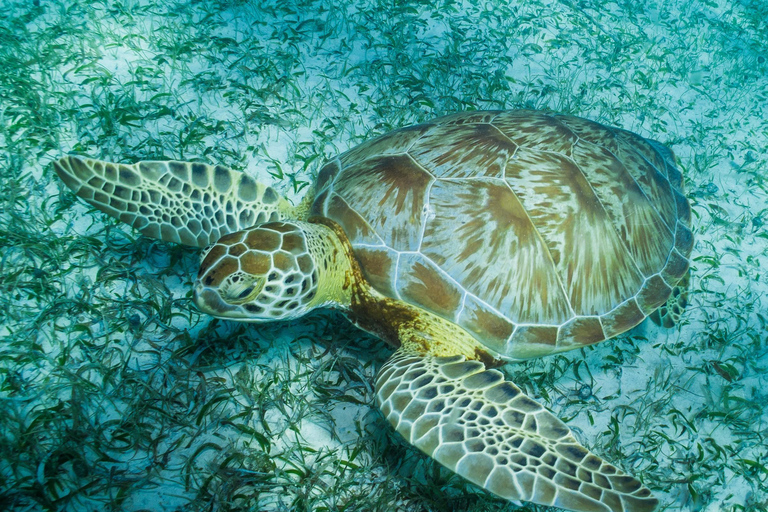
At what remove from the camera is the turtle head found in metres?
1.76

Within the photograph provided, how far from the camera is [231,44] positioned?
145 inches

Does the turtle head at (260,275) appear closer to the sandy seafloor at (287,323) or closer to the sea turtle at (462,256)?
the sea turtle at (462,256)

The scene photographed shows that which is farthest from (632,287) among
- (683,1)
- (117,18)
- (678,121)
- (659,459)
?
(683,1)

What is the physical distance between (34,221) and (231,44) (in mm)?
2105


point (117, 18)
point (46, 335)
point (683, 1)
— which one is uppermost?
point (683, 1)

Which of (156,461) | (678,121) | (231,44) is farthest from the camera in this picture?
(678,121)

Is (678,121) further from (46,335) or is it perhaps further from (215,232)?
(46,335)

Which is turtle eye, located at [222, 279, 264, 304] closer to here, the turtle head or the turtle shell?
the turtle head

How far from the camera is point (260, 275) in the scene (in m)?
1.81

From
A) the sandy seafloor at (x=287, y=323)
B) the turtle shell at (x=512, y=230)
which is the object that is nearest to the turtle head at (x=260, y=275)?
the turtle shell at (x=512, y=230)

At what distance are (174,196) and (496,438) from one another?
6.36 ft

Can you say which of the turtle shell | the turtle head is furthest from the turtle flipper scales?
the turtle head

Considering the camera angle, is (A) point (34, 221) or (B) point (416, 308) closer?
(B) point (416, 308)

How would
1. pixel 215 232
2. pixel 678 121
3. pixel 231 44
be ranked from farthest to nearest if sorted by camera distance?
1. pixel 678 121
2. pixel 231 44
3. pixel 215 232
